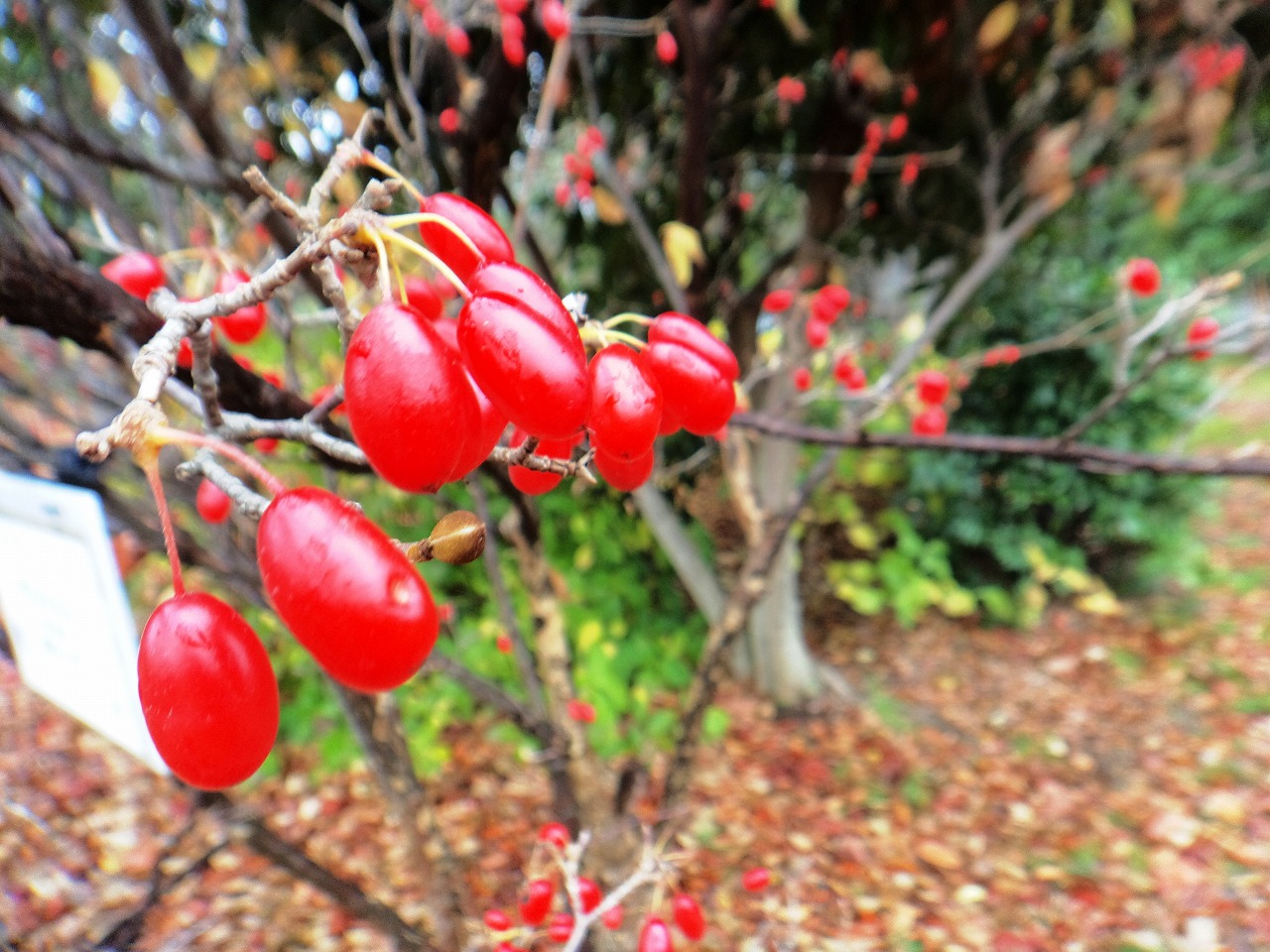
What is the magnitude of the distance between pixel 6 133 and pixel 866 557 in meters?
3.97

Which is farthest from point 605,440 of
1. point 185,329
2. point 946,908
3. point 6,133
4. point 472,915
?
point 946,908

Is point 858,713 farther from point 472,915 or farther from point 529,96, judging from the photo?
point 529,96

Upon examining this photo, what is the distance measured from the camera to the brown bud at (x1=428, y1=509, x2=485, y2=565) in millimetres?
456

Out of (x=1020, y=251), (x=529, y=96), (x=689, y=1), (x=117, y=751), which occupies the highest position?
(x=1020, y=251)

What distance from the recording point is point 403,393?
1.35 ft

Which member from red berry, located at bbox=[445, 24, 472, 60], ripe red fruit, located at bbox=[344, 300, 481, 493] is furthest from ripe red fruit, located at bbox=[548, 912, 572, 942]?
red berry, located at bbox=[445, 24, 472, 60]

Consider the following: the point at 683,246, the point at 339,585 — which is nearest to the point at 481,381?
the point at 339,585

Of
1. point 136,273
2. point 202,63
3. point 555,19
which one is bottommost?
point 136,273

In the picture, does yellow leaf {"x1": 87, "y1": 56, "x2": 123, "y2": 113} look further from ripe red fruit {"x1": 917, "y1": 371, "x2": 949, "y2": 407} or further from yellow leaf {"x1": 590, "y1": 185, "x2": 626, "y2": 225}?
ripe red fruit {"x1": 917, "y1": 371, "x2": 949, "y2": 407}

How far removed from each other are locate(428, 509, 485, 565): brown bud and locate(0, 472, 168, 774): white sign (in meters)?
0.65

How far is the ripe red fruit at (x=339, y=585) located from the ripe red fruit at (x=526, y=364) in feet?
0.37

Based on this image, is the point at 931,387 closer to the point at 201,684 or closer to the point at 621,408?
the point at 621,408

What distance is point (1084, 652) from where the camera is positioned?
3.50 meters

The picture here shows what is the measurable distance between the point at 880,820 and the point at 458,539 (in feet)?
8.74
